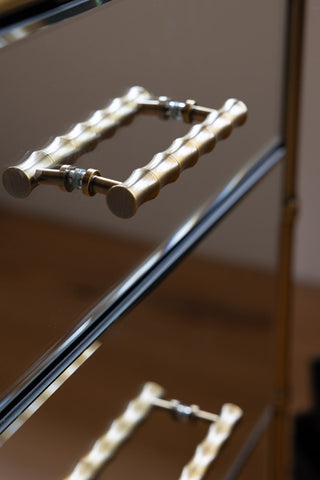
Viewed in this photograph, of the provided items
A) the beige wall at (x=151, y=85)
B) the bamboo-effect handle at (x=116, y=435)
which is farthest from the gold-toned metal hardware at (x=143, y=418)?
the beige wall at (x=151, y=85)

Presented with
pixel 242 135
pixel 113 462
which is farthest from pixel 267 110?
pixel 113 462

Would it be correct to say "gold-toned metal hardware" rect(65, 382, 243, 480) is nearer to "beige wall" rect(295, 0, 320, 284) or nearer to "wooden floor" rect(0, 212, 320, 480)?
"wooden floor" rect(0, 212, 320, 480)

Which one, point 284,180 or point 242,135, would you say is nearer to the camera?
point 242,135

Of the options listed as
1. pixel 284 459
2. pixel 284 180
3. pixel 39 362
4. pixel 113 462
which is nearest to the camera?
pixel 39 362

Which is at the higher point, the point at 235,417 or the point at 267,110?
the point at 267,110

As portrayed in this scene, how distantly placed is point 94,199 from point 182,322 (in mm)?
168

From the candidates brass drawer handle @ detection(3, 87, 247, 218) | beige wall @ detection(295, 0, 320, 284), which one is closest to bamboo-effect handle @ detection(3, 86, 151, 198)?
brass drawer handle @ detection(3, 87, 247, 218)

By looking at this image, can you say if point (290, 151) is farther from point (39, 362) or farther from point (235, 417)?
point (39, 362)

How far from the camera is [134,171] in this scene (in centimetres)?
35

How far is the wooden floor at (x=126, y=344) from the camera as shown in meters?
0.34

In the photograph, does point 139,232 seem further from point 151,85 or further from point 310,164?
point 310,164

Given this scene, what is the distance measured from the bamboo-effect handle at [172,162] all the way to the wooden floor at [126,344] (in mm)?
46

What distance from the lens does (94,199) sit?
1.23 ft

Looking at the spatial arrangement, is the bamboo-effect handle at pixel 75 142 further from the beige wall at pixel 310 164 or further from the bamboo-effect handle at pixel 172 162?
the beige wall at pixel 310 164
